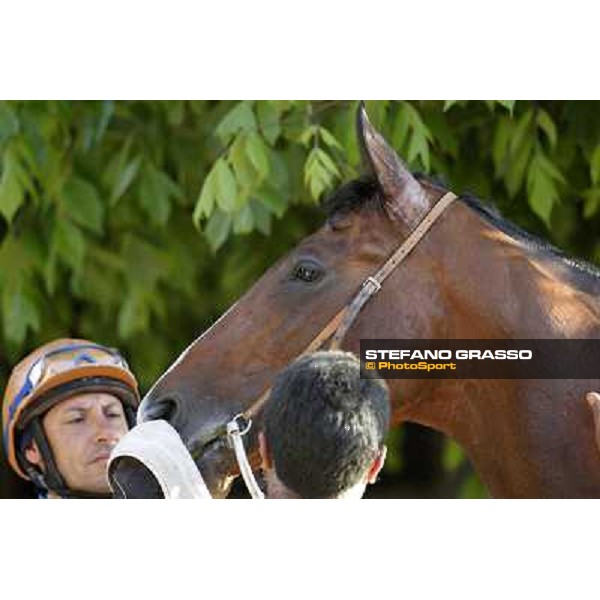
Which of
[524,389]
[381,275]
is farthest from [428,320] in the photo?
[524,389]

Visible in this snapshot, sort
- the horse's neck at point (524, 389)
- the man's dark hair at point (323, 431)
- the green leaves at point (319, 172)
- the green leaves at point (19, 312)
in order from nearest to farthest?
1. the man's dark hair at point (323, 431)
2. the horse's neck at point (524, 389)
3. the green leaves at point (319, 172)
4. the green leaves at point (19, 312)

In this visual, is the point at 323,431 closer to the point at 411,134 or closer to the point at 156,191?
the point at 411,134

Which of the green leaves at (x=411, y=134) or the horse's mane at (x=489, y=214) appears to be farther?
the green leaves at (x=411, y=134)

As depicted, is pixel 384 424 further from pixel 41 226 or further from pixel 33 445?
pixel 41 226

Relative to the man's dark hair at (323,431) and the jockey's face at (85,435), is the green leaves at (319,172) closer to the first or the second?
the jockey's face at (85,435)

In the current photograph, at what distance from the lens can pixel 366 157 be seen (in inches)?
110

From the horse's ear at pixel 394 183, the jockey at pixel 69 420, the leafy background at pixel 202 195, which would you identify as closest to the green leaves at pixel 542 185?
the leafy background at pixel 202 195

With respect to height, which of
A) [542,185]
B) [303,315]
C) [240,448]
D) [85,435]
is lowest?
[85,435]

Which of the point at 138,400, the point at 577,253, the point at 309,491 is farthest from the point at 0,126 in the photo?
the point at 309,491

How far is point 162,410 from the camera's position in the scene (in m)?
2.83

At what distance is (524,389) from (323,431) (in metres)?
0.82

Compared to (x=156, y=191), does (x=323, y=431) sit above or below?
above

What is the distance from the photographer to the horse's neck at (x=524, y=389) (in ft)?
8.96

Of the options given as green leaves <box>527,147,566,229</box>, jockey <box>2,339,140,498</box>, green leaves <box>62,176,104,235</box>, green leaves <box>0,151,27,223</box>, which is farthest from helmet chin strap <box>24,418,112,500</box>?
green leaves <box>527,147,566,229</box>
